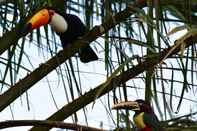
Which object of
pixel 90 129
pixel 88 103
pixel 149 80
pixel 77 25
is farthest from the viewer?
pixel 77 25

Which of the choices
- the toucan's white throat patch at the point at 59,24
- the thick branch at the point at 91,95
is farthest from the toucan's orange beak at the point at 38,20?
the toucan's white throat patch at the point at 59,24

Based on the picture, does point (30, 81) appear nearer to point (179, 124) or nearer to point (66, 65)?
point (66, 65)

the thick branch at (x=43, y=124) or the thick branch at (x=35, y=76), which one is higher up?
the thick branch at (x=35, y=76)

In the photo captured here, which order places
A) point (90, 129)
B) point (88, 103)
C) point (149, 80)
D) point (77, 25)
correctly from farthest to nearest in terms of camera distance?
point (77, 25) < point (88, 103) < point (90, 129) < point (149, 80)

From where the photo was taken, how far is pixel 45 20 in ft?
5.54

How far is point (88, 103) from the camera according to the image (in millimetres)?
1263

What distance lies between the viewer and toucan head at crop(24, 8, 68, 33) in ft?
4.64

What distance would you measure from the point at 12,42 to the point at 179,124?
46 cm

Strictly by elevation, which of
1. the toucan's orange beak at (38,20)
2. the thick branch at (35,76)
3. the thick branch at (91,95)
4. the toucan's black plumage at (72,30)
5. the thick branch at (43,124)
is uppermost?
the toucan's black plumage at (72,30)

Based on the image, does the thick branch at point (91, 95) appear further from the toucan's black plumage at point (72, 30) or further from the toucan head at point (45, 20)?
the toucan's black plumage at point (72, 30)

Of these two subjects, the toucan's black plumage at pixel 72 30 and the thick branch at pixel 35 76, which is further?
the toucan's black plumage at pixel 72 30

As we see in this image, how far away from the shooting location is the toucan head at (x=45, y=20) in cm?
141

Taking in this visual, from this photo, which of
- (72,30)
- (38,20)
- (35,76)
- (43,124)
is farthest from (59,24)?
(43,124)

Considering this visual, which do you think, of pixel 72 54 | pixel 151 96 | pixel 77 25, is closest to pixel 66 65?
pixel 72 54
